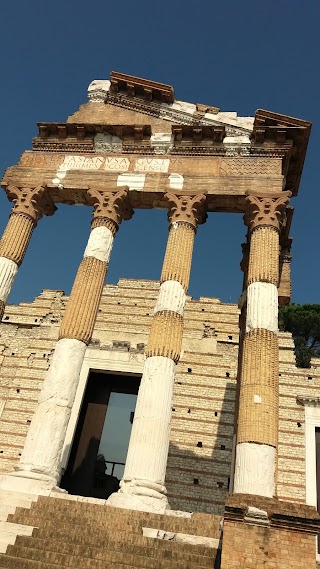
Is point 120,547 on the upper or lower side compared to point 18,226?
lower

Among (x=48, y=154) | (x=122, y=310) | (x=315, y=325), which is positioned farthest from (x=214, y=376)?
(x=315, y=325)

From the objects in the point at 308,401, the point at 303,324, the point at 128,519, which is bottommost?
the point at 128,519

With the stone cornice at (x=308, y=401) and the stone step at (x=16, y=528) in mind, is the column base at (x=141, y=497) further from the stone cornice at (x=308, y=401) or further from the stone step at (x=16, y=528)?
the stone cornice at (x=308, y=401)

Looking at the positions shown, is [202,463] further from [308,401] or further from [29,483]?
[29,483]

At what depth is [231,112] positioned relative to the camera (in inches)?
608

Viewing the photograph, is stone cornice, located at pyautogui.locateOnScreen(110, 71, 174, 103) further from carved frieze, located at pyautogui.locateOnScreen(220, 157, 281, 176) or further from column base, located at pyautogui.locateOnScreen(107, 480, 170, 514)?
column base, located at pyautogui.locateOnScreen(107, 480, 170, 514)

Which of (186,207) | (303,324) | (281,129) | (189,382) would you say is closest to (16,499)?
(189,382)

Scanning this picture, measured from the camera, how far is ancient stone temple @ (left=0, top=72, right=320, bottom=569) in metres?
8.14

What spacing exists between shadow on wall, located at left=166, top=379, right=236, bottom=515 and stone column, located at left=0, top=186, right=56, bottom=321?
7.44 meters

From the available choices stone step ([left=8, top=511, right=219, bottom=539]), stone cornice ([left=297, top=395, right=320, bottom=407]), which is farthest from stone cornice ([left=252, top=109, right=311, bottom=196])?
stone step ([left=8, top=511, right=219, bottom=539])

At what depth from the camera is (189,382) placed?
17.1 metres

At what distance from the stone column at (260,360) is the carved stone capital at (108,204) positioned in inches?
152

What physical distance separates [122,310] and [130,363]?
354 centimetres

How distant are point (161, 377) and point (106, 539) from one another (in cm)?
391
